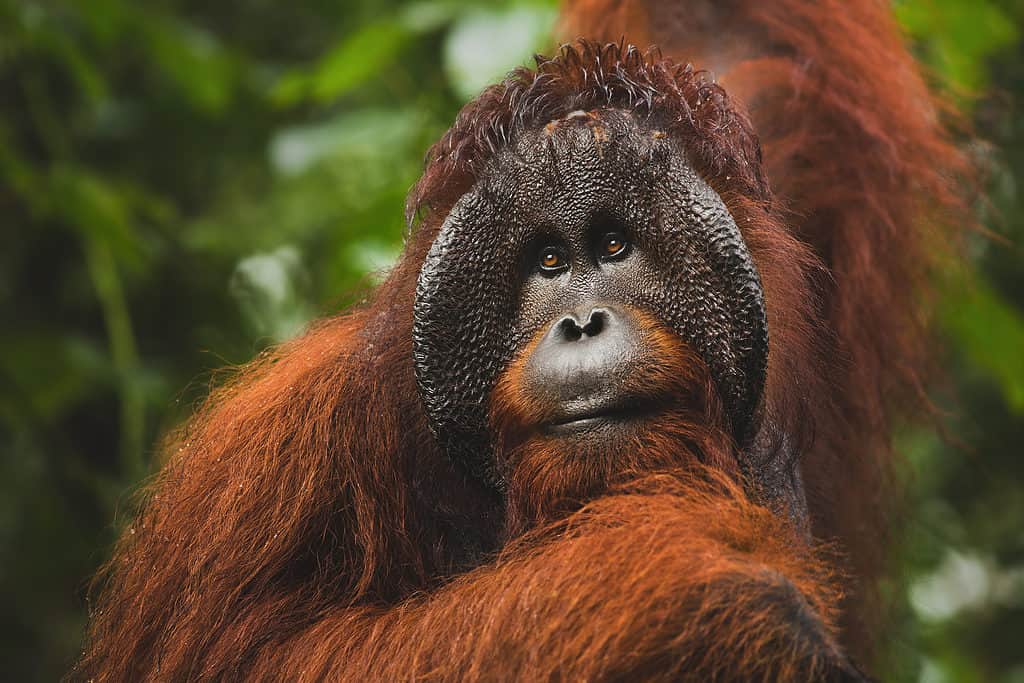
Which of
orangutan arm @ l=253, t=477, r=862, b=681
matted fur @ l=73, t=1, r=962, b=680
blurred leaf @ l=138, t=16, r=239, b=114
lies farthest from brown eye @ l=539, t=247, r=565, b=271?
blurred leaf @ l=138, t=16, r=239, b=114

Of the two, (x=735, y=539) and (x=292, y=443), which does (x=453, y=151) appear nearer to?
(x=292, y=443)

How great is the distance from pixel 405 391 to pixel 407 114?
2094mm

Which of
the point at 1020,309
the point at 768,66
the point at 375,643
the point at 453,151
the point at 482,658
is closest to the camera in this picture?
the point at 482,658

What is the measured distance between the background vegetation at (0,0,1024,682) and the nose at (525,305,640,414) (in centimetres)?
104

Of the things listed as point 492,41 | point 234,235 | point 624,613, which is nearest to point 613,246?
point 624,613

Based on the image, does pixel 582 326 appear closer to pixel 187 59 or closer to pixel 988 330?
pixel 988 330

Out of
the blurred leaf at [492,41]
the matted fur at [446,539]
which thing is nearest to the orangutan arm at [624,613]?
the matted fur at [446,539]

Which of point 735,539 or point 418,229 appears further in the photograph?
point 418,229

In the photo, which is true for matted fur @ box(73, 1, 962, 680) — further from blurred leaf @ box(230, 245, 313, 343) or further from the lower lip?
blurred leaf @ box(230, 245, 313, 343)

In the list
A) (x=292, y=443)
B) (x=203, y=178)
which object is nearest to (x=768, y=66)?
(x=292, y=443)

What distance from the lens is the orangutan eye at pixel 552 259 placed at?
232 centimetres

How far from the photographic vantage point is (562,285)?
7.52 feet

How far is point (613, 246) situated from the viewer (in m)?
2.31

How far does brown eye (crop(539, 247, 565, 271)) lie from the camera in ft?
7.61
